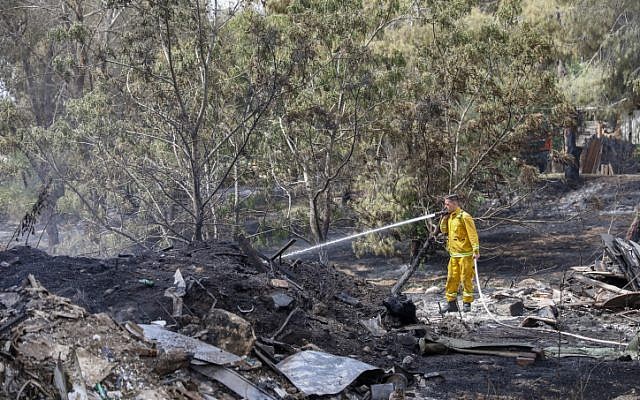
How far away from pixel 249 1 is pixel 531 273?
8887 mm

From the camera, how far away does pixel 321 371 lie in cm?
666

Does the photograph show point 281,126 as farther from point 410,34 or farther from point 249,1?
point 410,34

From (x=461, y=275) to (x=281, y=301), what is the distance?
Answer: 13.0 ft

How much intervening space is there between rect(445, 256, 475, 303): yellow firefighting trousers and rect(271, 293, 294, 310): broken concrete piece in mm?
3728

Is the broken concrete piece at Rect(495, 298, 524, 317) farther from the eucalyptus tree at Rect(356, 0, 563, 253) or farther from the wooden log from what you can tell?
the eucalyptus tree at Rect(356, 0, 563, 253)

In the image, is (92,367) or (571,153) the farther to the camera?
(571,153)

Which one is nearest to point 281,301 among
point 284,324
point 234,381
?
point 284,324

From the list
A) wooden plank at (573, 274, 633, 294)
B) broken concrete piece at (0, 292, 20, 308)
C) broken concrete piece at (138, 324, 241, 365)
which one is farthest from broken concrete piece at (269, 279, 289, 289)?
wooden plank at (573, 274, 633, 294)

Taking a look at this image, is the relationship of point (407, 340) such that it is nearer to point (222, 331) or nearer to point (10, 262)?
point (222, 331)

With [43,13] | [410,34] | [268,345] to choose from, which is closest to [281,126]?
[410,34]

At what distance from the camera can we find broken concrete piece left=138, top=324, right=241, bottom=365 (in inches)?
241

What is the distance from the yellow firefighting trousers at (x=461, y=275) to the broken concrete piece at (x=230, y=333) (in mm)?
5223

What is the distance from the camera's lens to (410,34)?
19.2 metres

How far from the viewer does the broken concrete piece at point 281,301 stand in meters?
8.04
